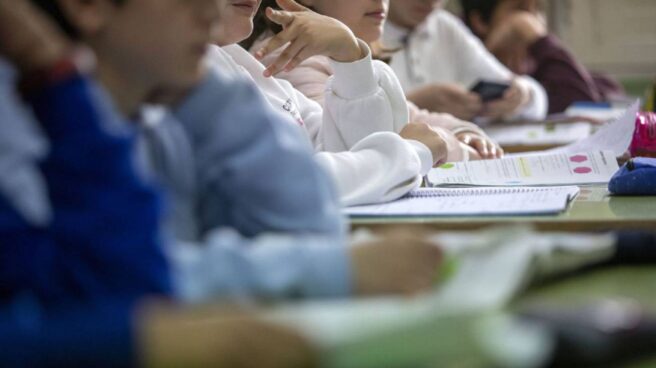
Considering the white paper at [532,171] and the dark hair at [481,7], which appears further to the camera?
the dark hair at [481,7]

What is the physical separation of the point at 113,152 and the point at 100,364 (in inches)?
5.9

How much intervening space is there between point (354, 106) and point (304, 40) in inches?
7.7

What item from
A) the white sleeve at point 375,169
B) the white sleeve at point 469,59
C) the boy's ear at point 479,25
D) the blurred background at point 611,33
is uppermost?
the white sleeve at point 375,169

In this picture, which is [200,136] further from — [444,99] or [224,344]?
[444,99]

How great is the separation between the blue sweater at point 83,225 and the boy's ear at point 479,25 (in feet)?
10.9

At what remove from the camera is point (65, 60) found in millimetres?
776

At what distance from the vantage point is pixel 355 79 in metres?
1.94

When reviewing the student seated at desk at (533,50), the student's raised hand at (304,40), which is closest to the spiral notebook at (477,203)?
the student's raised hand at (304,40)

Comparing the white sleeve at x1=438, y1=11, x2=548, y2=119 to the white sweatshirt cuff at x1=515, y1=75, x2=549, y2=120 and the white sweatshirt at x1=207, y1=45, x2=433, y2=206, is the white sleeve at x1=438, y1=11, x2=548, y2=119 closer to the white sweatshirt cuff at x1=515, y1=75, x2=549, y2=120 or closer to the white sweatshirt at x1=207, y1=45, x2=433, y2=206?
the white sweatshirt cuff at x1=515, y1=75, x2=549, y2=120

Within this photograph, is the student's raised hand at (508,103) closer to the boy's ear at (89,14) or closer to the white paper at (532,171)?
the white paper at (532,171)

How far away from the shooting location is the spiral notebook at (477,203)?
1298 millimetres

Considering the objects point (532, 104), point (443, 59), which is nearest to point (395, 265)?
point (532, 104)

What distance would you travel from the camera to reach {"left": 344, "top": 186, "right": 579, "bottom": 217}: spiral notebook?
1298mm

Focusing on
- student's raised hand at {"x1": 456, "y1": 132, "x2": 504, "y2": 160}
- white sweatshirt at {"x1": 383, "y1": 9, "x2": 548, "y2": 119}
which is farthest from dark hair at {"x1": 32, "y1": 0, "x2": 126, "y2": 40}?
white sweatshirt at {"x1": 383, "y1": 9, "x2": 548, "y2": 119}
